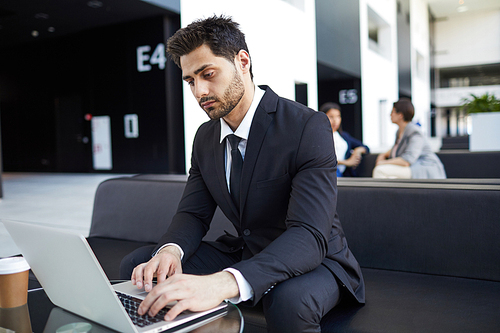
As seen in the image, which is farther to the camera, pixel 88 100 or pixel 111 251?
pixel 88 100

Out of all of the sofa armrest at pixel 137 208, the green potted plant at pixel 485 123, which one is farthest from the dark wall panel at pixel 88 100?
the sofa armrest at pixel 137 208

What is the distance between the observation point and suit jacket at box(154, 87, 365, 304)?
3.67 feet

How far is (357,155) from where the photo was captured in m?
4.64

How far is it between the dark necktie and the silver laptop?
1.46 feet

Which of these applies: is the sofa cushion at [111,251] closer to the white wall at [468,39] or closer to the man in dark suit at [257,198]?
the man in dark suit at [257,198]

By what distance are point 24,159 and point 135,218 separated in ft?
37.4

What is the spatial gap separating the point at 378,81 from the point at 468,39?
1402cm

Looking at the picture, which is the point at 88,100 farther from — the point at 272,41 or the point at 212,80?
the point at 212,80

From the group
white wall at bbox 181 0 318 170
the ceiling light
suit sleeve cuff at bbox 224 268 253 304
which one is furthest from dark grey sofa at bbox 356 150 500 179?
the ceiling light

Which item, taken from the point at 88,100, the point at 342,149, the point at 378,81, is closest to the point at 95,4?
the point at 88,100

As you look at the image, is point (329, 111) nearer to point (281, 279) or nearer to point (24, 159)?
point (281, 279)

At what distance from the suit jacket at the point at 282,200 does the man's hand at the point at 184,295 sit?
0.35ft

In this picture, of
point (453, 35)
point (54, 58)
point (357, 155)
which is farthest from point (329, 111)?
point (453, 35)

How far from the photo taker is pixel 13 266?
108 cm
